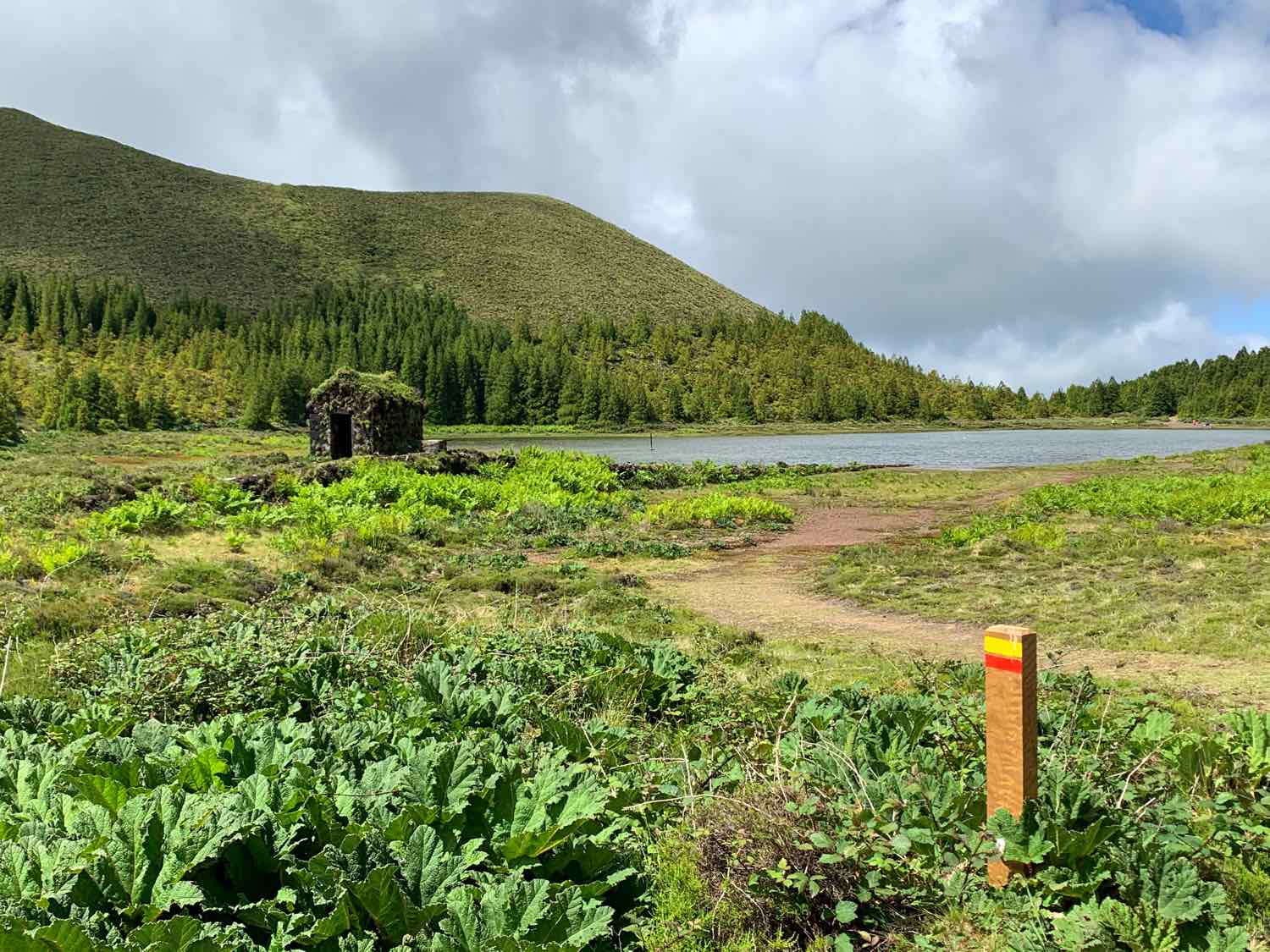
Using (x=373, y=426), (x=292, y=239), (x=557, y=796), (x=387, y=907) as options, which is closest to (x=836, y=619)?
(x=557, y=796)

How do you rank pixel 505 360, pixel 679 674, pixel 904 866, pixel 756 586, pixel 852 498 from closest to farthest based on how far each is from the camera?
pixel 904 866, pixel 679 674, pixel 756 586, pixel 852 498, pixel 505 360

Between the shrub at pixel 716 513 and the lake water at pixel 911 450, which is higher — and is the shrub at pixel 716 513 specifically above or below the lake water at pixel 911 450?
below

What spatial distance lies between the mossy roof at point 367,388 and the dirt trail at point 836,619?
1449 centimetres

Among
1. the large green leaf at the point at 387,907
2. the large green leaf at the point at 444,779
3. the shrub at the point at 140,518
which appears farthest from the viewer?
the shrub at the point at 140,518

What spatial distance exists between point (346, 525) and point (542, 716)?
1165 cm

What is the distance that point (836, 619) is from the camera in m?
9.80

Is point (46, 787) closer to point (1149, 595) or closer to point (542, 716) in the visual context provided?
point (542, 716)

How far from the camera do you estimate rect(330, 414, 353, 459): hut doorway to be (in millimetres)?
26859

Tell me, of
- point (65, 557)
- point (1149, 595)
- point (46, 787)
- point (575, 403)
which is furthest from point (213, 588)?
point (575, 403)

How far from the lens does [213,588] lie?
30.6 ft

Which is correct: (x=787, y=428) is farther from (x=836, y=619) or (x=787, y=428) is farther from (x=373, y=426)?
(x=836, y=619)

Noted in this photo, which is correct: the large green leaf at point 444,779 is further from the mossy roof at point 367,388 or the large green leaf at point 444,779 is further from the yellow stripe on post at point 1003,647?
the mossy roof at point 367,388

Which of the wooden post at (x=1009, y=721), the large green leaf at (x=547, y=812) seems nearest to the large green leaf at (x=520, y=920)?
the large green leaf at (x=547, y=812)

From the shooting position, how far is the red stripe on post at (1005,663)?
2.70 meters
